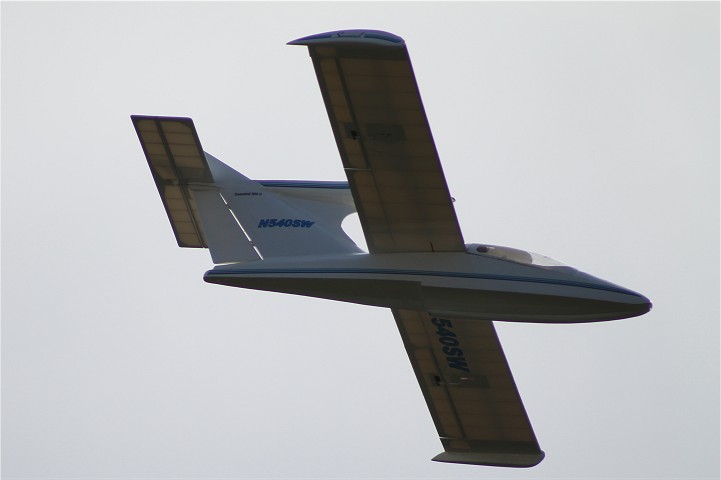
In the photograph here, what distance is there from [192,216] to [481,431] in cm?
831

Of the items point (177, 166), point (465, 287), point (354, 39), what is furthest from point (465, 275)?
point (177, 166)

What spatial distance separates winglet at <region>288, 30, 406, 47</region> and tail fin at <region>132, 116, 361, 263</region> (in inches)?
229

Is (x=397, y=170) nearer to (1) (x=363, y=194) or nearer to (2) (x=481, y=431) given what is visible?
(1) (x=363, y=194)

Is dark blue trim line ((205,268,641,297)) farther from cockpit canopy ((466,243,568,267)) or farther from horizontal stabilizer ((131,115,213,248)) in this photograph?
horizontal stabilizer ((131,115,213,248))

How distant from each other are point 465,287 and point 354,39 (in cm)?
587

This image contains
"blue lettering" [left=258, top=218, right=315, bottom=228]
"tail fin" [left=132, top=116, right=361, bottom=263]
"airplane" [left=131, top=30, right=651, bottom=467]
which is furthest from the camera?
"blue lettering" [left=258, top=218, right=315, bottom=228]

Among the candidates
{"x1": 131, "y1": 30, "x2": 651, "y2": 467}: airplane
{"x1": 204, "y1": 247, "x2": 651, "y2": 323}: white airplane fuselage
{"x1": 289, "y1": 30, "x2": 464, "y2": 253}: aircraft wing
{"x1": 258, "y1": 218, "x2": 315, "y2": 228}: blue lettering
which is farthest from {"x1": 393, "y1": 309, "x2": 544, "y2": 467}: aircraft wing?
{"x1": 289, "y1": 30, "x2": 464, "y2": 253}: aircraft wing

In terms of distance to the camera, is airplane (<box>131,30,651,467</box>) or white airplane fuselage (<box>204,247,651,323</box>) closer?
airplane (<box>131,30,651,467</box>)

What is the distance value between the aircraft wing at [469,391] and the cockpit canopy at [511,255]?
2765 mm

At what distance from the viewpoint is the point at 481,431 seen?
1300 inches

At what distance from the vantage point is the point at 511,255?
2859 centimetres

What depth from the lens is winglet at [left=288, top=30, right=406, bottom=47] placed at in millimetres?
24969

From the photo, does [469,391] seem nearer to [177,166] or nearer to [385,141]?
[385,141]

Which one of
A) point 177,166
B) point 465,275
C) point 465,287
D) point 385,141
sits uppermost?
point 177,166
